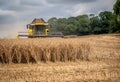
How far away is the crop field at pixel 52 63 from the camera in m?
10.6

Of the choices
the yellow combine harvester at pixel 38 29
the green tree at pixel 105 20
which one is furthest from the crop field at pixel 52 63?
the green tree at pixel 105 20

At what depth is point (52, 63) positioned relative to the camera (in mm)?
13906

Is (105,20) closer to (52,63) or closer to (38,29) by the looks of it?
(38,29)

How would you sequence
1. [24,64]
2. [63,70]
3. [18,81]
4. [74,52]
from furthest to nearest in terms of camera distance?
[74,52]
[24,64]
[63,70]
[18,81]

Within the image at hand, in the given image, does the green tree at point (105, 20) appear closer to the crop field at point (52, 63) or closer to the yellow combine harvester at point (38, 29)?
the yellow combine harvester at point (38, 29)

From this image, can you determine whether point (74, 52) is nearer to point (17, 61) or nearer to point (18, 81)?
point (17, 61)

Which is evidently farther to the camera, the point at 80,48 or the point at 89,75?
the point at 80,48

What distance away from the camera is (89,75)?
430 inches

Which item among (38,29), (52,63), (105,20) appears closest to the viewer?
(52,63)

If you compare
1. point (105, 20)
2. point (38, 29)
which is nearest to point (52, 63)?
point (38, 29)

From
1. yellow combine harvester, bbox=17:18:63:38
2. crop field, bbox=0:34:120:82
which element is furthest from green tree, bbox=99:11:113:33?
crop field, bbox=0:34:120:82

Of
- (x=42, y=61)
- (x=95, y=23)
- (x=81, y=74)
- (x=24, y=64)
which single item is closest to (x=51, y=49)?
(x=42, y=61)

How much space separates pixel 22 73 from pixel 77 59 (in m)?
4.36

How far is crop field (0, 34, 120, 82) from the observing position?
1058 cm
